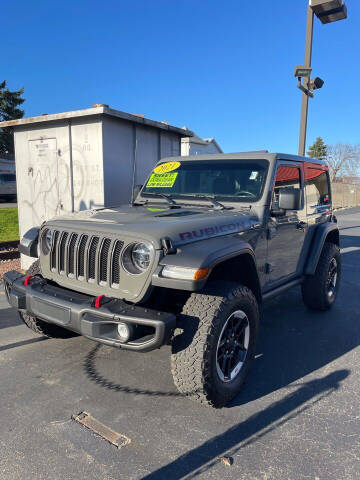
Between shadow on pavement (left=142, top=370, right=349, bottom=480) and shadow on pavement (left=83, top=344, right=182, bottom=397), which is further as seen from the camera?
shadow on pavement (left=83, top=344, right=182, bottom=397)

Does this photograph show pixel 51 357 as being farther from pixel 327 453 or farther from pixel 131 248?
pixel 327 453

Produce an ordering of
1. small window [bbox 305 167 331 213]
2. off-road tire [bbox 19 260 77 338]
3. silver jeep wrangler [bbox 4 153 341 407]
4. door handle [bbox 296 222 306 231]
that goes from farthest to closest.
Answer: small window [bbox 305 167 331 213] → door handle [bbox 296 222 306 231] → off-road tire [bbox 19 260 77 338] → silver jeep wrangler [bbox 4 153 341 407]

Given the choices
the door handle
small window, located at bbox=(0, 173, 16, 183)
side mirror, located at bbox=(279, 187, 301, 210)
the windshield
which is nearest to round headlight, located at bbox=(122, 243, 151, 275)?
the windshield

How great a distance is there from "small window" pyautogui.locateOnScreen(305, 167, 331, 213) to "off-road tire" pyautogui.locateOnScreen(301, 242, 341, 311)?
60 centimetres

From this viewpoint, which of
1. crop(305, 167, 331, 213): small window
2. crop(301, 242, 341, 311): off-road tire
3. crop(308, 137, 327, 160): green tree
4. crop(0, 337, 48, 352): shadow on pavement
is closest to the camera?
crop(0, 337, 48, 352): shadow on pavement

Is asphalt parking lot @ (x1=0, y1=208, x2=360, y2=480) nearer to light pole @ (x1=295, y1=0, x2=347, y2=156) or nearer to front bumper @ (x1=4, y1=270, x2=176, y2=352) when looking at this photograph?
front bumper @ (x1=4, y1=270, x2=176, y2=352)

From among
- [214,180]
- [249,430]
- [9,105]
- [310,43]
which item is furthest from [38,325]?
[9,105]

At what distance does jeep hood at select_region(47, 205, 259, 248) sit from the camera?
2645 mm

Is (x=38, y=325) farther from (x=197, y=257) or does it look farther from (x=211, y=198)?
(x=211, y=198)

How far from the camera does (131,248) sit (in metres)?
2.65

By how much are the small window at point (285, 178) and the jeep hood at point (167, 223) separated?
412 mm

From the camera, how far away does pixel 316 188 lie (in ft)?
15.8

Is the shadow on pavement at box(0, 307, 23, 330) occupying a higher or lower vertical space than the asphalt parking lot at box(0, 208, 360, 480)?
higher

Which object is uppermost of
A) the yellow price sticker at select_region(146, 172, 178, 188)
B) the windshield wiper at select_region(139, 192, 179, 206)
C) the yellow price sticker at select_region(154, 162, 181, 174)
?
the yellow price sticker at select_region(154, 162, 181, 174)
